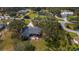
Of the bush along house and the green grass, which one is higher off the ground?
the bush along house

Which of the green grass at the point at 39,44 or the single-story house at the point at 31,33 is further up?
the single-story house at the point at 31,33

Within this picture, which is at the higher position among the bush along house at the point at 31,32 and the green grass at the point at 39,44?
the bush along house at the point at 31,32

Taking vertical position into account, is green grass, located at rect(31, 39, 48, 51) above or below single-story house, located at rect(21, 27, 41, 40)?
below
